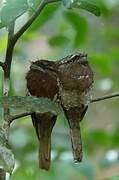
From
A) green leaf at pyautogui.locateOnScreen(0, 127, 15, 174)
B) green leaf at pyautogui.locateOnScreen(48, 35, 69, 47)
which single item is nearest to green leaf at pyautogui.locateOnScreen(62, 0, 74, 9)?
green leaf at pyautogui.locateOnScreen(0, 127, 15, 174)

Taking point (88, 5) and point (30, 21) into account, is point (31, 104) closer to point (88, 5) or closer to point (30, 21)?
point (30, 21)

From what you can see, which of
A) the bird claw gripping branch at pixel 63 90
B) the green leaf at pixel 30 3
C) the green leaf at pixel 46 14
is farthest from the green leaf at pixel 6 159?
the green leaf at pixel 46 14

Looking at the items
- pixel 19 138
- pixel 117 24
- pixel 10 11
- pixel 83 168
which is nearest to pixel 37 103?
pixel 10 11

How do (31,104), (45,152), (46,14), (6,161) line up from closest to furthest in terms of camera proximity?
1. (6,161)
2. (31,104)
3. (45,152)
4. (46,14)

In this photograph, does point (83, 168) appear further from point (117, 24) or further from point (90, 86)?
point (117, 24)

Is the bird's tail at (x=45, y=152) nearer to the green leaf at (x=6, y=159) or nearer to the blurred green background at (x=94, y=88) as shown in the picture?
the green leaf at (x=6, y=159)

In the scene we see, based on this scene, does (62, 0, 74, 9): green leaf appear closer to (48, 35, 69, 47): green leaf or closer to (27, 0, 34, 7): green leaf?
(27, 0, 34, 7): green leaf

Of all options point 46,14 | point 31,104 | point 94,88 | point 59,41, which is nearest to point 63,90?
point 31,104
